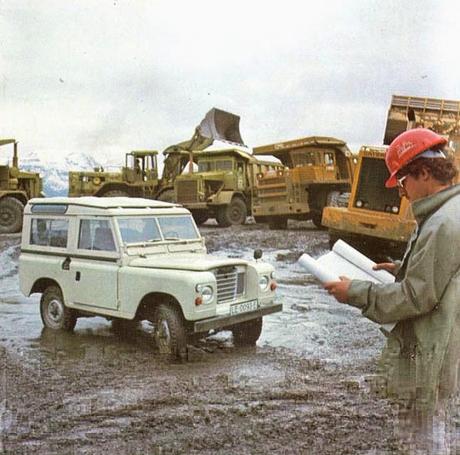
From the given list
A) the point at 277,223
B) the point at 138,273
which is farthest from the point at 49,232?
the point at 277,223

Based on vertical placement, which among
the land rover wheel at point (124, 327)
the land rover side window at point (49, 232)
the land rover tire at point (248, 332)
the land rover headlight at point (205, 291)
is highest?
the land rover side window at point (49, 232)

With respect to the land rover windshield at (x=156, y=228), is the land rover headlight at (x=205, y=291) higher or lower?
lower

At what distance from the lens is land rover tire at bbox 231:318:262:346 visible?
5.05 m

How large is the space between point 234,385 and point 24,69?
95.6 inches

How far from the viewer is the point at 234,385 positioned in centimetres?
387

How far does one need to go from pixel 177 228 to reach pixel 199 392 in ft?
6.87

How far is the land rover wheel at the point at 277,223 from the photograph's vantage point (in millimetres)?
14320

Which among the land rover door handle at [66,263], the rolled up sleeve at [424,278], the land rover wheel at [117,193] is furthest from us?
the land rover wheel at [117,193]

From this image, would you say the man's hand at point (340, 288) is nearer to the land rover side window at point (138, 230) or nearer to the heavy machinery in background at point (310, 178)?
the land rover side window at point (138, 230)

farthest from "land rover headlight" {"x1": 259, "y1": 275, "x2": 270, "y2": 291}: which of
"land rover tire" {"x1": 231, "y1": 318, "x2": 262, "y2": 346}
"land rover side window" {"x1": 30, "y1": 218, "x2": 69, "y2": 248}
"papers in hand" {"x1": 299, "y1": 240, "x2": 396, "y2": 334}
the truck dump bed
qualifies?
"papers in hand" {"x1": 299, "y1": 240, "x2": 396, "y2": 334}

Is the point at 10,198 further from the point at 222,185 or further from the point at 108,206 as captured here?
the point at 108,206

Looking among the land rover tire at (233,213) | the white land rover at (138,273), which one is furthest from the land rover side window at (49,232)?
the land rover tire at (233,213)

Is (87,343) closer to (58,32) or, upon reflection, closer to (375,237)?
(58,32)

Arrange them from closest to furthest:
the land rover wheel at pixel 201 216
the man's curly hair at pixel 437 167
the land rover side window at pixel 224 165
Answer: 1. the man's curly hair at pixel 437 167
2. the land rover wheel at pixel 201 216
3. the land rover side window at pixel 224 165
